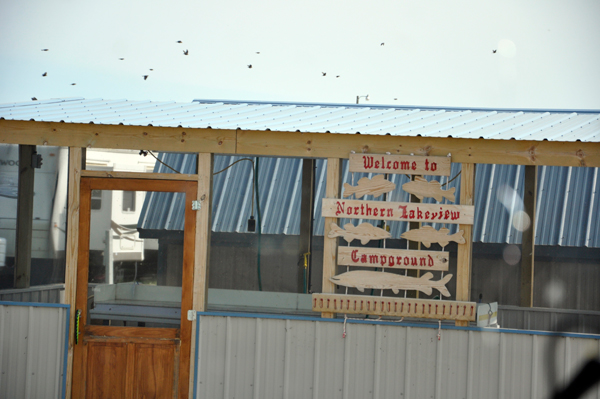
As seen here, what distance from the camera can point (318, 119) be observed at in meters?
6.77

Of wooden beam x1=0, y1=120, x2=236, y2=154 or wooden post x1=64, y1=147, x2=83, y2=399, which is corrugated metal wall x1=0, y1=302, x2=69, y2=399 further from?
wooden beam x1=0, y1=120, x2=236, y2=154

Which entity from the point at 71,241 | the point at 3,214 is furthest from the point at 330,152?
the point at 3,214

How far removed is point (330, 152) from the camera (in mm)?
5867

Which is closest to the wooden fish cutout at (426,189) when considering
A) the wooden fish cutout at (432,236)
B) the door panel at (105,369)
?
the wooden fish cutout at (432,236)

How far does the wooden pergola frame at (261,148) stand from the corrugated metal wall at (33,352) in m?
0.12

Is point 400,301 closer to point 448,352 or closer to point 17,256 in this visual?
point 448,352

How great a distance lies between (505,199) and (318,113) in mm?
5290

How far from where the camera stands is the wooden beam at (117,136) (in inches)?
234

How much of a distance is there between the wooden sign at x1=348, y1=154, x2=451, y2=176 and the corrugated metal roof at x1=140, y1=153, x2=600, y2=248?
4.57 m

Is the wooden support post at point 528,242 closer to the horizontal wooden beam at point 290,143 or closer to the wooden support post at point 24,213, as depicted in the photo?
the horizontal wooden beam at point 290,143

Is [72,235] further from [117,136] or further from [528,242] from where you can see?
[528,242]

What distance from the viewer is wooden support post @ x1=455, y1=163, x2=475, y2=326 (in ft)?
18.8

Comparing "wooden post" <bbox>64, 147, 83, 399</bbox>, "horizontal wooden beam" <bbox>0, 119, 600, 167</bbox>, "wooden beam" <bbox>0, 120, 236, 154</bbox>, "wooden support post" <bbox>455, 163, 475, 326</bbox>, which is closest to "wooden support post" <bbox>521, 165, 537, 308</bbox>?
"horizontal wooden beam" <bbox>0, 119, 600, 167</bbox>

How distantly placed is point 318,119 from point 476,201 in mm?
5473
